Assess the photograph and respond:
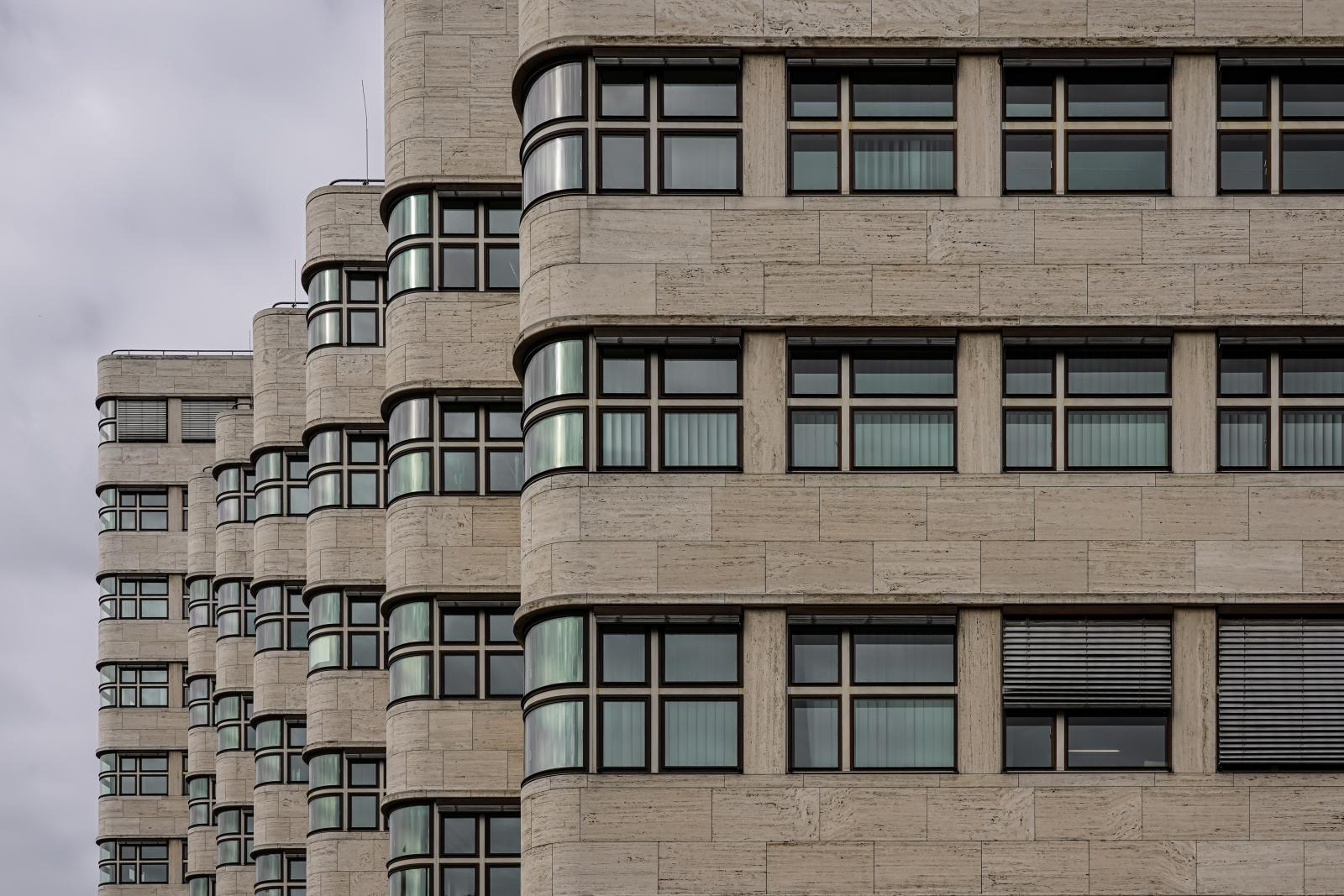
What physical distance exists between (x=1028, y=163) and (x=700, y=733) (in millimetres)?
8641

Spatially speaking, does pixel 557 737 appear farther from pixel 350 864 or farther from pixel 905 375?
pixel 350 864

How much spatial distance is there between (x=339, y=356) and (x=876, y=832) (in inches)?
868

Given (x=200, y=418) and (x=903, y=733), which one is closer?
(x=903, y=733)

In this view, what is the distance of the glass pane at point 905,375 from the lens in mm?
30953

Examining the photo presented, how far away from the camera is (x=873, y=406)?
30906 mm

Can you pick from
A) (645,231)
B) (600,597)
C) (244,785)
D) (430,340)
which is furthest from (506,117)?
(244,785)

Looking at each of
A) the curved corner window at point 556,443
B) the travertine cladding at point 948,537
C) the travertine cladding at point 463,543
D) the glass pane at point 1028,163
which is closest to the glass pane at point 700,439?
the travertine cladding at point 948,537

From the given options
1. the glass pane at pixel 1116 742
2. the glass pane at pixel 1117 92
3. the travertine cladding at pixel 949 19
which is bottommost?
the glass pane at pixel 1116 742

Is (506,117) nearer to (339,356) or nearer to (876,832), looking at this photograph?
(339,356)

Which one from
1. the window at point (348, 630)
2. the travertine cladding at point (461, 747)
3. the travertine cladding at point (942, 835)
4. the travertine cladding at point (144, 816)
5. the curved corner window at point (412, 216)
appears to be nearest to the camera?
the travertine cladding at point (942, 835)

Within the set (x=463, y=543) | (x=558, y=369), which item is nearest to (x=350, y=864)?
(x=463, y=543)

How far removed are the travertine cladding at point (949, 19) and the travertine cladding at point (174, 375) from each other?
54.0 metres

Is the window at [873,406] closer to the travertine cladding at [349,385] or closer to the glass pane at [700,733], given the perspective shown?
the glass pane at [700,733]

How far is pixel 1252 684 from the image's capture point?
30.4 metres
